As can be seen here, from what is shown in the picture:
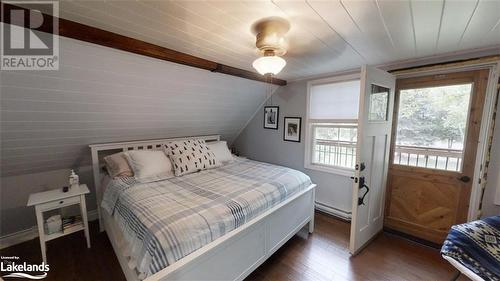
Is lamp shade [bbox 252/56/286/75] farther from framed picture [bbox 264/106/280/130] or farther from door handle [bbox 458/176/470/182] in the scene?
door handle [bbox 458/176/470/182]

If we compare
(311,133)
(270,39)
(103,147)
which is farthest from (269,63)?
(103,147)

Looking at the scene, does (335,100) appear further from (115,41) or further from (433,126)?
(115,41)

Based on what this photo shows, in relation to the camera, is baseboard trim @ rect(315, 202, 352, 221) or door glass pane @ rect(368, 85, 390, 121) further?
baseboard trim @ rect(315, 202, 352, 221)

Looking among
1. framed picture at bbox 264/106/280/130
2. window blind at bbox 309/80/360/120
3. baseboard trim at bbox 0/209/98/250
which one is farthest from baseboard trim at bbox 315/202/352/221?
baseboard trim at bbox 0/209/98/250

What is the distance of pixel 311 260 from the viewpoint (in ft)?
6.87

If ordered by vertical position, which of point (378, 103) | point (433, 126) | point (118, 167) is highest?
point (378, 103)

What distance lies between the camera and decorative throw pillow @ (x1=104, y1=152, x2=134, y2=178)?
2.29 meters

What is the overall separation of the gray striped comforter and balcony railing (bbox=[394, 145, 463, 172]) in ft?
4.17

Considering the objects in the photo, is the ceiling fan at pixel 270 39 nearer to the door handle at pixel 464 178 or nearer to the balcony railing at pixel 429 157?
the balcony railing at pixel 429 157

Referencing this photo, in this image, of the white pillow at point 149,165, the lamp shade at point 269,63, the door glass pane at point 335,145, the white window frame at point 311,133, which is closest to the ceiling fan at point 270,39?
the lamp shade at point 269,63

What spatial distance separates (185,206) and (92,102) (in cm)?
153

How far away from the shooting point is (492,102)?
6.21 feet

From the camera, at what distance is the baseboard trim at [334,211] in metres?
2.90

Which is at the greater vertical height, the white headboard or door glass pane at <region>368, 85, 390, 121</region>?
door glass pane at <region>368, 85, 390, 121</region>
